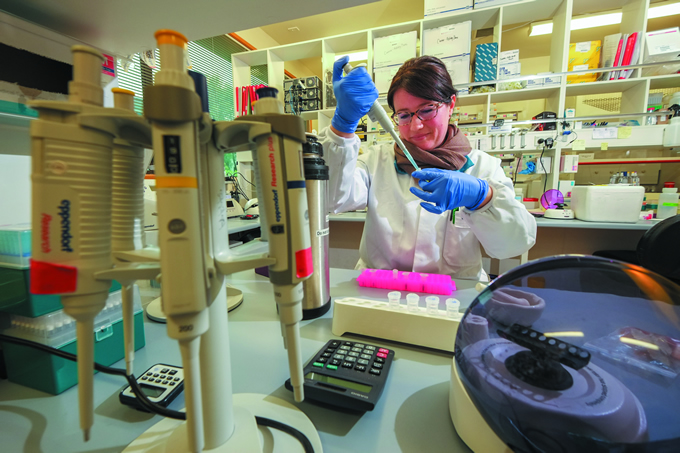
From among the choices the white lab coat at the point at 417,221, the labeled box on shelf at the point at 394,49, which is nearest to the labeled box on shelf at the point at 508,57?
the labeled box on shelf at the point at 394,49

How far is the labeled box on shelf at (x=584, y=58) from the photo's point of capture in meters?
1.95

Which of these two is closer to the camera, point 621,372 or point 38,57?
point 621,372

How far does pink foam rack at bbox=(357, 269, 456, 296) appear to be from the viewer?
661mm

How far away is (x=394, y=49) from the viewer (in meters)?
2.15

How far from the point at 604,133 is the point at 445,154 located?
1.62 meters

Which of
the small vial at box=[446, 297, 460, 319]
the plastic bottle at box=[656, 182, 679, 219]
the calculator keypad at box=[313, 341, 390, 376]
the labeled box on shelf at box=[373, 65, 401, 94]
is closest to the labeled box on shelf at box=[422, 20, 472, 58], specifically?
the labeled box on shelf at box=[373, 65, 401, 94]

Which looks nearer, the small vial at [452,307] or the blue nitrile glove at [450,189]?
the small vial at [452,307]

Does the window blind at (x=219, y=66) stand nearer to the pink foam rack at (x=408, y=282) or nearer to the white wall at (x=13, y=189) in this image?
the white wall at (x=13, y=189)

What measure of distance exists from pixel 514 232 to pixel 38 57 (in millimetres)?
1195

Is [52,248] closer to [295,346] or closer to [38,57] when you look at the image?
[295,346]

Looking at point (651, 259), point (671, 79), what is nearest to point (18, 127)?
point (651, 259)

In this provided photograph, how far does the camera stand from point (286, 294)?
25cm

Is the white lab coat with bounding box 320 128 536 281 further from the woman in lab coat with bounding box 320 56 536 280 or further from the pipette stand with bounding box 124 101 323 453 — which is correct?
the pipette stand with bounding box 124 101 323 453

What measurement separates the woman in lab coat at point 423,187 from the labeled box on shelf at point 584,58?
1.52m
